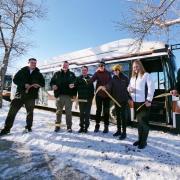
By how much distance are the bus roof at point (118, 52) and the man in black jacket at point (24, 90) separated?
4.22m

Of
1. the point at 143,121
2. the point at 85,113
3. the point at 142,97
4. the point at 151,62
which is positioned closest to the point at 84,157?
the point at 143,121

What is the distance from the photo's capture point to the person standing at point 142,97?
604 cm

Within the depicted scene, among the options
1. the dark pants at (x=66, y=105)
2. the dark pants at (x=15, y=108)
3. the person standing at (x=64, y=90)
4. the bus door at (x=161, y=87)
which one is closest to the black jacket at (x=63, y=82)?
the person standing at (x=64, y=90)

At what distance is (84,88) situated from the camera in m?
7.84

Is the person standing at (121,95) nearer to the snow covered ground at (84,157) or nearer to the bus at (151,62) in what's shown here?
the snow covered ground at (84,157)

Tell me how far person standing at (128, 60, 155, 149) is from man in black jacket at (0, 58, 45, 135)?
2.74m

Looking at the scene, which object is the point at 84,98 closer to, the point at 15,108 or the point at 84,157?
the point at 15,108

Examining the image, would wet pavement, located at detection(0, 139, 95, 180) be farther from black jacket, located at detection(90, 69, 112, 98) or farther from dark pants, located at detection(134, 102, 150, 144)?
black jacket, located at detection(90, 69, 112, 98)

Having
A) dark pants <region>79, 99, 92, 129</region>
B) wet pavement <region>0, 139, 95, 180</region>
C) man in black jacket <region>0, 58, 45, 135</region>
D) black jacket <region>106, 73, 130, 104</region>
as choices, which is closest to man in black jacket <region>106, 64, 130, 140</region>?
black jacket <region>106, 73, 130, 104</region>

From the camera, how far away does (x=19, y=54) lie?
17.8m

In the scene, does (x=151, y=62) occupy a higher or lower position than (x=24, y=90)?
higher

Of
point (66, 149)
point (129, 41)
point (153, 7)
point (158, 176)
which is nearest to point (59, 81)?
point (66, 149)

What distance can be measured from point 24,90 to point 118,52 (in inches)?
200

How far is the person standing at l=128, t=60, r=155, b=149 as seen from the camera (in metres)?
6.04
